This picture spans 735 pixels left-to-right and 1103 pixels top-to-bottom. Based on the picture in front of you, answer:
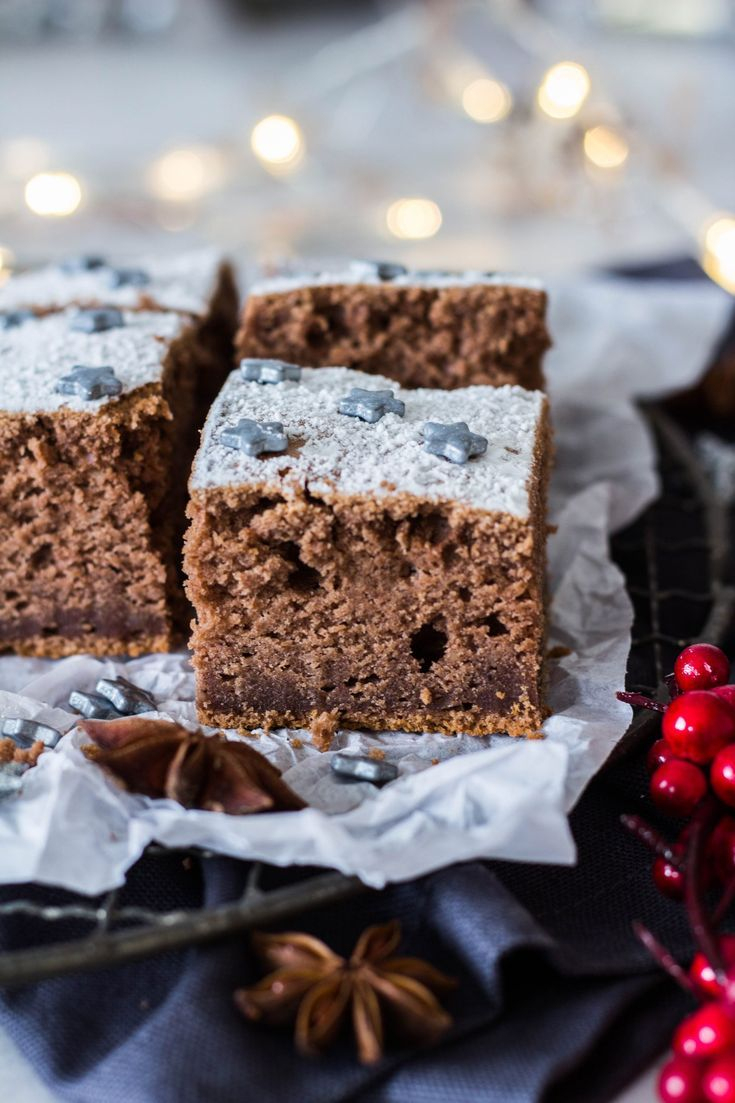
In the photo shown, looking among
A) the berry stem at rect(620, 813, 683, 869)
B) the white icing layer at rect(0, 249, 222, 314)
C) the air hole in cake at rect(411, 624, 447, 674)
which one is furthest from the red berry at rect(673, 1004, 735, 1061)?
the white icing layer at rect(0, 249, 222, 314)

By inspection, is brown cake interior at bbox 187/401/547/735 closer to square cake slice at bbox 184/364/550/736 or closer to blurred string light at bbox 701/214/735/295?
square cake slice at bbox 184/364/550/736

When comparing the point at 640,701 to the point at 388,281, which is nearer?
the point at 640,701

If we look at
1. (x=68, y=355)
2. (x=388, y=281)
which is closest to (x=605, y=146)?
(x=388, y=281)

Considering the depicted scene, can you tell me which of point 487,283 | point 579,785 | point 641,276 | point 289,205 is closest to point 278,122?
point 289,205

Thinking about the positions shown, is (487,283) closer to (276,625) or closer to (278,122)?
(276,625)

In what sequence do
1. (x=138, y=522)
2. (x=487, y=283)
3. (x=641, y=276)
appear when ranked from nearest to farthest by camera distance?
(x=138, y=522) < (x=487, y=283) < (x=641, y=276)

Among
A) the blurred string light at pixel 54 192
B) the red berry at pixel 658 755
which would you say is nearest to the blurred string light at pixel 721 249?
the red berry at pixel 658 755

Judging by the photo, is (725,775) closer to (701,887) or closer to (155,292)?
(701,887)
